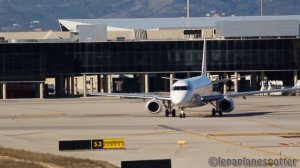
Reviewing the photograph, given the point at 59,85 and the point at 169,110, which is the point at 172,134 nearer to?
the point at 169,110

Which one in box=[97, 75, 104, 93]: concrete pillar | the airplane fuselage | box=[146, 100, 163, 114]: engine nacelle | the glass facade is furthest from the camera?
box=[97, 75, 104, 93]: concrete pillar

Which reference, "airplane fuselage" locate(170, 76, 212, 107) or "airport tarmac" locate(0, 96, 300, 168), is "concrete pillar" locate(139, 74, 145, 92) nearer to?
"airport tarmac" locate(0, 96, 300, 168)

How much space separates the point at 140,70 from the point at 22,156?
105m

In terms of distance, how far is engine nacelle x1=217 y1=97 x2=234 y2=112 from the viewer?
7438 centimetres

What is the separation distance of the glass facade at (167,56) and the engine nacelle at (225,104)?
70.0 meters

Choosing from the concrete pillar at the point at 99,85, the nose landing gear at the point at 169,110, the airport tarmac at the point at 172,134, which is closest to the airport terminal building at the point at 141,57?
the concrete pillar at the point at 99,85

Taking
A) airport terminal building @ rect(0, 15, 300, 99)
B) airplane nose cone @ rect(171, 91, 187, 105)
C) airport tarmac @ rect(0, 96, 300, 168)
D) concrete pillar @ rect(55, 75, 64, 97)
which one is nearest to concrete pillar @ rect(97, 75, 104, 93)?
concrete pillar @ rect(55, 75, 64, 97)

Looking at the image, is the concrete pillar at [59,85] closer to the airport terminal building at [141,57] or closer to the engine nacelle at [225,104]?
the airport terminal building at [141,57]

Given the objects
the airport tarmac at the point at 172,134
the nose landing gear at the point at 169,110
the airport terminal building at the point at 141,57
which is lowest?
the airport tarmac at the point at 172,134

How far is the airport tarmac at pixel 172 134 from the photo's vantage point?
141ft

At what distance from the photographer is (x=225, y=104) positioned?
74.7 metres

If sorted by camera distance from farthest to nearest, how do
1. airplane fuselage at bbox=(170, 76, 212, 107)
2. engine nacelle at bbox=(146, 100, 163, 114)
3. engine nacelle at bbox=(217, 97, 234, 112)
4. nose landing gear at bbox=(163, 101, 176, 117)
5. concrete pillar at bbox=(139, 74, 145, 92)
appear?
concrete pillar at bbox=(139, 74, 145, 92) < engine nacelle at bbox=(146, 100, 163, 114) < nose landing gear at bbox=(163, 101, 176, 117) < engine nacelle at bbox=(217, 97, 234, 112) < airplane fuselage at bbox=(170, 76, 212, 107)

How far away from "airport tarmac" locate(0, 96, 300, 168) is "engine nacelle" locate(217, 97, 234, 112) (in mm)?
906

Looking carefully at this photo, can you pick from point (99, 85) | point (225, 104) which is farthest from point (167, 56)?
point (225, 104)
